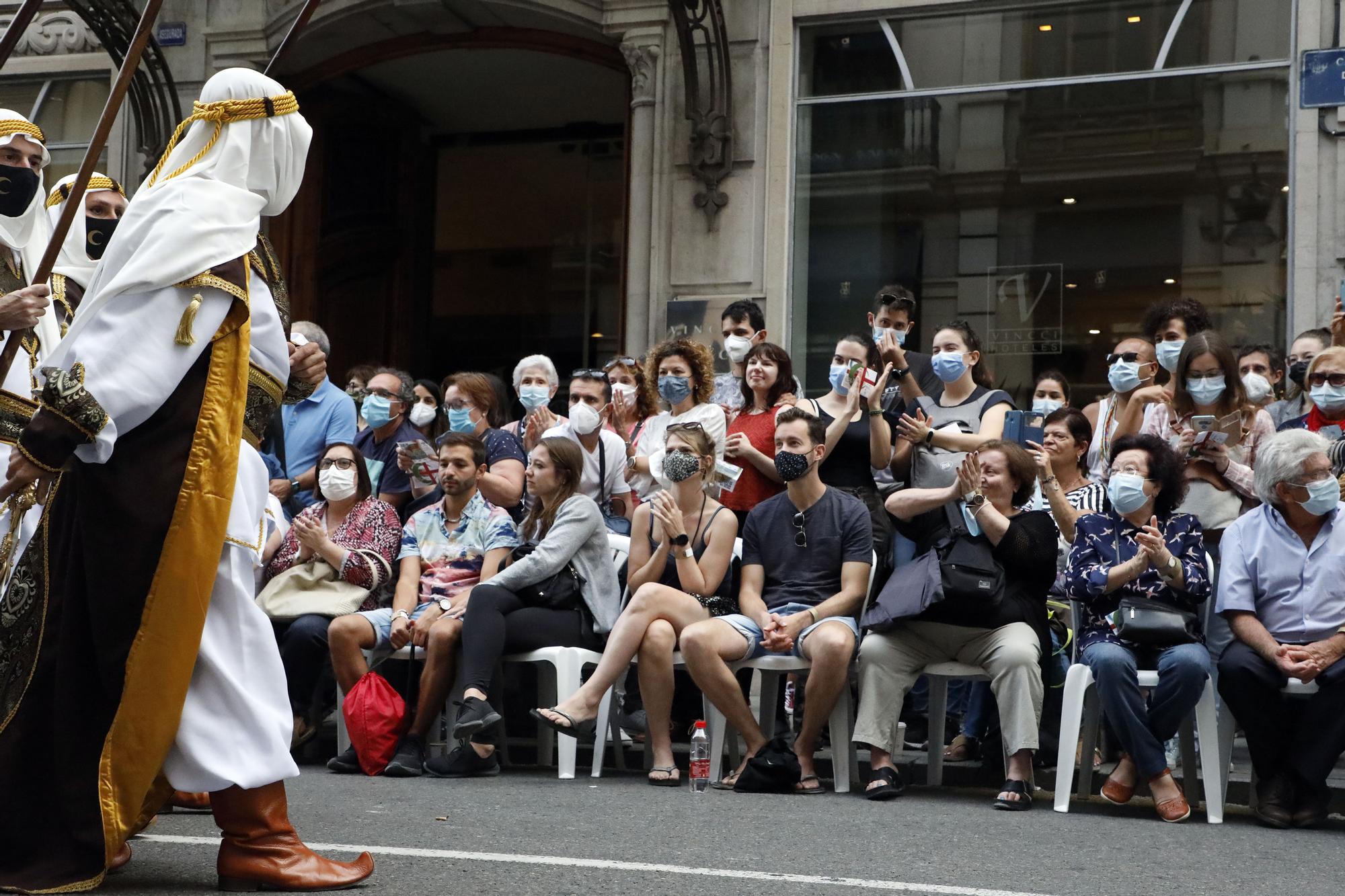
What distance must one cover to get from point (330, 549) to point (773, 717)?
2.47 m

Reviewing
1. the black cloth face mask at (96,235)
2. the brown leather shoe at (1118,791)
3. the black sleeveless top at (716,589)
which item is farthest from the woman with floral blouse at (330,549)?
the brown leather shoe at (1118,791)

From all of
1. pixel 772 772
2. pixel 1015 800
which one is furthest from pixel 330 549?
pixel 1015 800

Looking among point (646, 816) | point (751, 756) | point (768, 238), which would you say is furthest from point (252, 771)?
point (768, 238)

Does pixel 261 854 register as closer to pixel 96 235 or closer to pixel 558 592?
pixel 96 235

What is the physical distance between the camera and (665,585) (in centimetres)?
791

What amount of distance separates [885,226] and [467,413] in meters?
4.20

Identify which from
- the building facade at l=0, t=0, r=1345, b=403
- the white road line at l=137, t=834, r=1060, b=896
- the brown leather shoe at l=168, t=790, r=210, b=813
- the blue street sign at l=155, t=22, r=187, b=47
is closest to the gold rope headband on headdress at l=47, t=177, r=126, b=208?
the brown leather shoe at l=168, t=790, r=210, b=813

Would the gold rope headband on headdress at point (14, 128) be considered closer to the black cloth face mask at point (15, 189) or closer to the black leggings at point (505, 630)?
the black cloth face mask at point (15, 189)

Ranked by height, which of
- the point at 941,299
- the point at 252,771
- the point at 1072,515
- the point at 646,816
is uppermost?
the point at 941,299

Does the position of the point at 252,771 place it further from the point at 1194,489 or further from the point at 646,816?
the point at 1194,489

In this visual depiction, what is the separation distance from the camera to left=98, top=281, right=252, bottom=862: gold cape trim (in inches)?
168

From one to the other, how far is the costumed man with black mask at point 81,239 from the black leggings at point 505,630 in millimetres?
2570

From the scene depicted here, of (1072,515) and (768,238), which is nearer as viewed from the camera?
(1072,515)

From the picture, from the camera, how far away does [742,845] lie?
5441 millimetres
